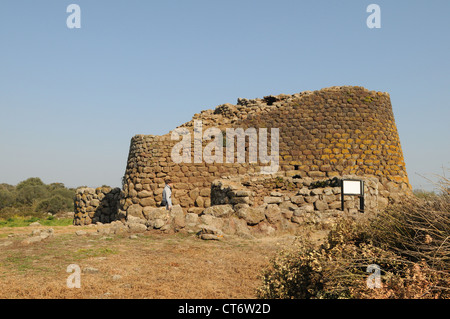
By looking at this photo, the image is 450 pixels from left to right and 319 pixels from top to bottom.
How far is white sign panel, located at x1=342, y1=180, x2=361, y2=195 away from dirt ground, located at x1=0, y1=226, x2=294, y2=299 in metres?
2.41

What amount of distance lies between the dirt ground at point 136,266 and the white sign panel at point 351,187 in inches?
95.0

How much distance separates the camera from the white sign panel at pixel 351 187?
980cm

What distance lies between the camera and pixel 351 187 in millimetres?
9867

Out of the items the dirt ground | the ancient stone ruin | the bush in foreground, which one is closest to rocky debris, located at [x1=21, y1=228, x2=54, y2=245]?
the dirt ground

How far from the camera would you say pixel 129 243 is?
296 inches

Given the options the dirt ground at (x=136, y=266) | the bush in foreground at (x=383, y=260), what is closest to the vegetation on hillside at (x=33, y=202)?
the dirt ground at (x=136, y=266)

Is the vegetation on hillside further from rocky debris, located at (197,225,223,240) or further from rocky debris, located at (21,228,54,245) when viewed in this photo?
rocky debris, located at (197,225,223,240)

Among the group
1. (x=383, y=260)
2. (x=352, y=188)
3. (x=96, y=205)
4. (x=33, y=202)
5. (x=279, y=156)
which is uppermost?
(x=279, y=156)

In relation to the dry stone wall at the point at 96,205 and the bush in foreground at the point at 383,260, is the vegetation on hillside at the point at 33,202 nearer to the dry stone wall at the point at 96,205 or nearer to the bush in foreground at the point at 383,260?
the dry stone wall at the point at 96,205

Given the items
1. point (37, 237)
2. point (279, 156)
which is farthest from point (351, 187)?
point (37, 237)

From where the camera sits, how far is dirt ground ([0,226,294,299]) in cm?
448

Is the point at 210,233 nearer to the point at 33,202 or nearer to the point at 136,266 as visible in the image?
the point at 136,266

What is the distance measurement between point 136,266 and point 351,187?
6.36 metres
